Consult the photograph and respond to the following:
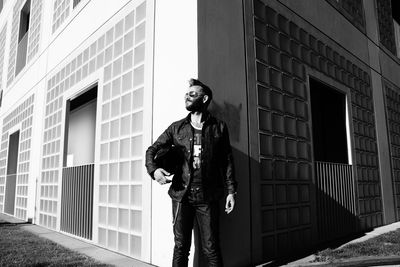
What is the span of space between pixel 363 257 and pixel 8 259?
506cm

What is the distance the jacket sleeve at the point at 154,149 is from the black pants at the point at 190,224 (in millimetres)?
405

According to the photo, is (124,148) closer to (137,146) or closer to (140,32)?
(137,146)

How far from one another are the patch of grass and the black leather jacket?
2.11 m

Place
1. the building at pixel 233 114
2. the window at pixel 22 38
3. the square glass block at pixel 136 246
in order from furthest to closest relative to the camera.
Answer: the window at pixel 22 38, the square glass block at pixel 136 246, the building at pixel 233 114

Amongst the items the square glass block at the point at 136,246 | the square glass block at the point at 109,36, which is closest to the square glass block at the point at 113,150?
the square glass block at the point at 136,246

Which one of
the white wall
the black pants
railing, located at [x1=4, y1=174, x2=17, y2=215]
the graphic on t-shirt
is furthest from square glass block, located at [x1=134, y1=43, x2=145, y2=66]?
railing, located at [x1=4, y1=174, x2=17, y2=215]

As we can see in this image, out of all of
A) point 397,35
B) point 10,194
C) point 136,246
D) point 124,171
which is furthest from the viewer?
point 10,194

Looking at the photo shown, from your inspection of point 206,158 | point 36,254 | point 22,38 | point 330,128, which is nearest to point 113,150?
point 36,254

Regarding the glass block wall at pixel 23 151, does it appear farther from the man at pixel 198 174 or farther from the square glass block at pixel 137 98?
the man at pixel 198 174

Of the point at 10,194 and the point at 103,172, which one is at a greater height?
the point at 103,172

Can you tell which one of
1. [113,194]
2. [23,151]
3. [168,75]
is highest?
[168,75]

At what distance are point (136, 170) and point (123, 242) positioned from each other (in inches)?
45.4

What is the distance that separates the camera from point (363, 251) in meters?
5.32

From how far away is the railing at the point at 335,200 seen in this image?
651 cm
